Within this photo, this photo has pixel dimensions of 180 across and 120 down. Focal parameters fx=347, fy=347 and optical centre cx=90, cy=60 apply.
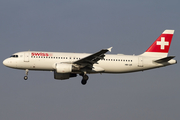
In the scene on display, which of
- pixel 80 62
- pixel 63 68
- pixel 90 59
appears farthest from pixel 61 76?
pixel 90 59

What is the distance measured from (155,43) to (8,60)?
863 inches

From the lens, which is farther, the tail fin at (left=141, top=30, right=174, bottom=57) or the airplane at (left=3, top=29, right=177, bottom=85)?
the tail fin at (left=141, top=30, right=174, bottom=57)

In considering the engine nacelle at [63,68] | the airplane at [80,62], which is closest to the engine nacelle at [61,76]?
the airplane at [80,62]

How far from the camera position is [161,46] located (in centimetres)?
5247

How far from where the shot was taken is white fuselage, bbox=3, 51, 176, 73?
1849 inches

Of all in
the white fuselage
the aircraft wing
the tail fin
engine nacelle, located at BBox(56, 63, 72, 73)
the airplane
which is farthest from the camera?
the tail fin

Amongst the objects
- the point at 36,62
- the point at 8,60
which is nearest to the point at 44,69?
the point at 36,62

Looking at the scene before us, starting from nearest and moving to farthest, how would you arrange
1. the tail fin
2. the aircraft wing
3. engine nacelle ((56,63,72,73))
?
the aircraft wing, engine nacelle ((56,63,72,73)), the tail fin

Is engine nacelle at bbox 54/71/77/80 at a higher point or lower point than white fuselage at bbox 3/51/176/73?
lower

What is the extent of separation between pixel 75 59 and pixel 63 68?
2726mm

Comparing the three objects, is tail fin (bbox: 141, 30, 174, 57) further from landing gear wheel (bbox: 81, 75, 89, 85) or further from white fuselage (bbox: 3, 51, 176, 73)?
landing gear wheel (bbox: 81, 75, 89, 85)

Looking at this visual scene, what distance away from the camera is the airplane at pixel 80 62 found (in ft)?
152

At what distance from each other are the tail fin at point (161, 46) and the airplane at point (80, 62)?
92cm

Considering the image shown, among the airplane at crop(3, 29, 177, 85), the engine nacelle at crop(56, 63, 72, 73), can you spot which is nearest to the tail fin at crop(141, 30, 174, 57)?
the airplane at crop(3, 29, 177, 85)
